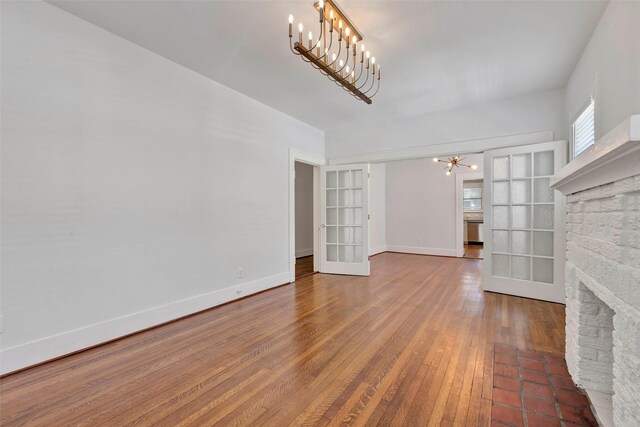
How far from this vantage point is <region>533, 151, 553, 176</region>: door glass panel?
377 cm

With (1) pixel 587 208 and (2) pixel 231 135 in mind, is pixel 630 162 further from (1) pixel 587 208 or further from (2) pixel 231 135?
(2) pixel 231 135

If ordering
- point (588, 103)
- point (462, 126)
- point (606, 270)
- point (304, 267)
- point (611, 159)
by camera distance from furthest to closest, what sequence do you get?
point (304, 267) → point (462, 126) → point (588, 103) → point (606, 270) → point (611, 159)

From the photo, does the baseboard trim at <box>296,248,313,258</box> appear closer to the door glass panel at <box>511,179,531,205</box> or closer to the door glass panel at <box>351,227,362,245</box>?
the door glass panel at <box>351,227,362,245</box>

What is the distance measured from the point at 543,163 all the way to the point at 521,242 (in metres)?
1.02

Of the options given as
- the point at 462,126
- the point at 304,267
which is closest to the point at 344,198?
the point at 304,267

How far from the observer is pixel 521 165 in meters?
3.98

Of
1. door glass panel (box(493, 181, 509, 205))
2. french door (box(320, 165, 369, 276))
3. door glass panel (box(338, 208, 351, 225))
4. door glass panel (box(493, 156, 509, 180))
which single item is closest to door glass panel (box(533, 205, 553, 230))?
door glass panel (box(493, 181, 509, 205))

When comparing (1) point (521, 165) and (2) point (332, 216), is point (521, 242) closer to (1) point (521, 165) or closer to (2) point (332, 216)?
(1) point (521, 165)

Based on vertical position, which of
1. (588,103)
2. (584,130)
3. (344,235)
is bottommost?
(344,235)

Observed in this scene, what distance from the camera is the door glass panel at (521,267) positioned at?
3.93 m

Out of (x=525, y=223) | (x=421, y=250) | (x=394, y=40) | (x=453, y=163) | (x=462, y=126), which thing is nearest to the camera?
(x=394, y=40)

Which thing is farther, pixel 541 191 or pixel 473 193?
pixel 473 193

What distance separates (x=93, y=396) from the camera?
1.91 m

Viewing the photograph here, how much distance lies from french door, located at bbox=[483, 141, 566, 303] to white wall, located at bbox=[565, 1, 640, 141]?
102 centimetres
